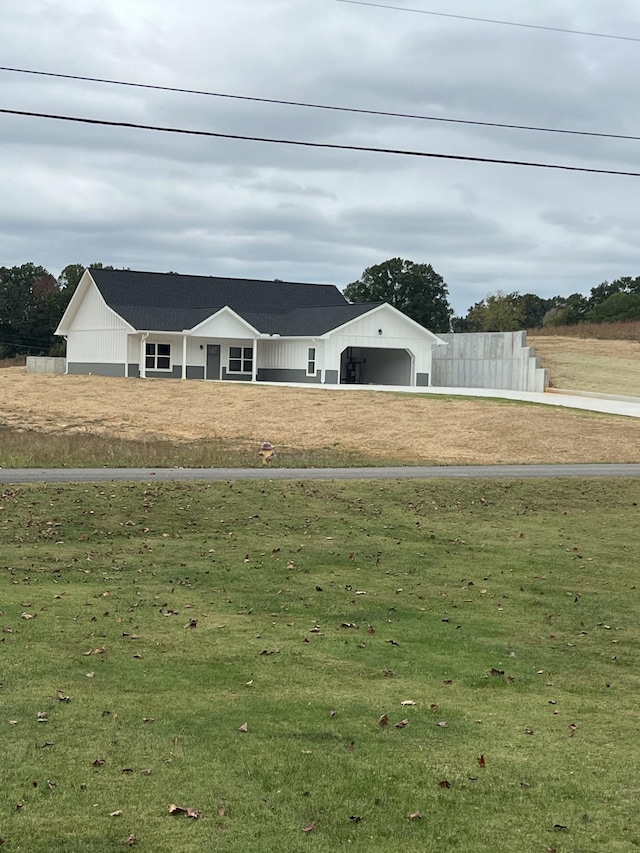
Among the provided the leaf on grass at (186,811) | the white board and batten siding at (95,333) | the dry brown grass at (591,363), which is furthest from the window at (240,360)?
the leaf on grass at (186,811)

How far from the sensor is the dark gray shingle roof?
57.0 meters

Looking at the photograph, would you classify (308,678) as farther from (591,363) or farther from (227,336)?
(591,363)

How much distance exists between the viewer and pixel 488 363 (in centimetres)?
5953

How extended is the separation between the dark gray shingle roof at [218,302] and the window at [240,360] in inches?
62.8

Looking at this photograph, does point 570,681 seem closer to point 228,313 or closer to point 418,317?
point 228,313

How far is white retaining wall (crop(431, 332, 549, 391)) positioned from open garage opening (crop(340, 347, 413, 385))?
281 cm

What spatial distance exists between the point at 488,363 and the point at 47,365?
25.3 metres

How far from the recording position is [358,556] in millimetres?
15062

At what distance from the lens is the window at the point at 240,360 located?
2316 inches

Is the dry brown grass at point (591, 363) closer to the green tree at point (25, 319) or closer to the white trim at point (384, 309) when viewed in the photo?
the white trim at point (384, 309)

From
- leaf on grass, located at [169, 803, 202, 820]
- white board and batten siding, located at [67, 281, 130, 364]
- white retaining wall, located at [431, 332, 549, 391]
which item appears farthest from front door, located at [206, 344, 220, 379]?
leaf on grass, located at [169, 803, 202, 820]

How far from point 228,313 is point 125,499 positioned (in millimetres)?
39593

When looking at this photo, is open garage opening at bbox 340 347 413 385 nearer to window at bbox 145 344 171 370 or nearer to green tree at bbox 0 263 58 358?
window at bbox 145 344 171 370

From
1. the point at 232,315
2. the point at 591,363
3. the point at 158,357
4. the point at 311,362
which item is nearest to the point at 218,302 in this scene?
the point at 232,315
